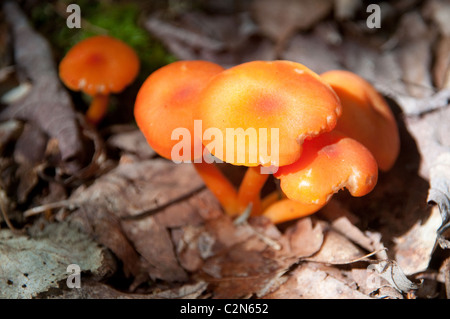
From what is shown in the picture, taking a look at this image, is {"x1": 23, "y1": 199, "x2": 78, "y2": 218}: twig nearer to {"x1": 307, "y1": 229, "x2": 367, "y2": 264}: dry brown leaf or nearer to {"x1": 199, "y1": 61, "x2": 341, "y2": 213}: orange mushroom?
{"x1": 199, "y1": 61, "x2": 341, "y2": 213}: orange mushroom

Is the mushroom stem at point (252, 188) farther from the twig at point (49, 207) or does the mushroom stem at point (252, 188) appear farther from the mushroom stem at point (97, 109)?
the mushroom stem at point (97, 109)

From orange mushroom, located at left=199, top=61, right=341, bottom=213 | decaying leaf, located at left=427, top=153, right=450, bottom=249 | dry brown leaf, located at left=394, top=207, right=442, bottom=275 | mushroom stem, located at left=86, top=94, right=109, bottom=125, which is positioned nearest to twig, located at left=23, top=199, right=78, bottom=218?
mushroom stem, located at left=86, top=94, right=109, bottom=125

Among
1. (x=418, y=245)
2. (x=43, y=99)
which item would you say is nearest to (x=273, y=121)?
(x=418, y=245)

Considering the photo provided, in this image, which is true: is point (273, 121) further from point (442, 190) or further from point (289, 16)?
point (289, 16)

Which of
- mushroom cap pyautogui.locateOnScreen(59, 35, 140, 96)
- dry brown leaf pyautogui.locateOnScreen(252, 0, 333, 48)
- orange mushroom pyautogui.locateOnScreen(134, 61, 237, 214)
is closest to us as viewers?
orange mushroom pyautogui.locateOnScreen(134, 61, 237, 214)

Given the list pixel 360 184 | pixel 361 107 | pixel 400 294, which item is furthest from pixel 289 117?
pixel 400 294

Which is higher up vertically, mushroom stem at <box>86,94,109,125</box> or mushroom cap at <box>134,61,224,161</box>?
mushroom cap at <box>134,61,224,161</box>

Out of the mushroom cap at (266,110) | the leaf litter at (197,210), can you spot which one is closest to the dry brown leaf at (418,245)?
the leaf litter at (197,210)

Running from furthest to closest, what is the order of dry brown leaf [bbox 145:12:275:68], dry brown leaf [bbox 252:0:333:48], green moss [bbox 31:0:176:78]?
1. dry brown leaf [bbox 252:0:333:48]
2. dry brown leaf [bbox 145:12:275:68]
3. green moss [bbox 31:0:176:78]
